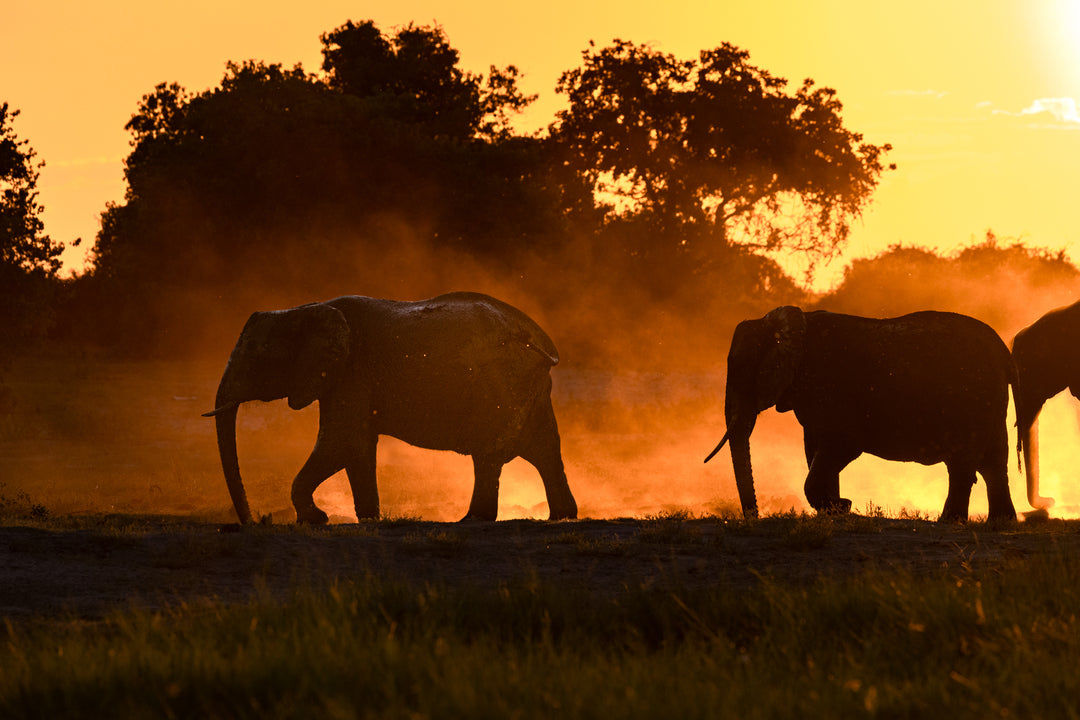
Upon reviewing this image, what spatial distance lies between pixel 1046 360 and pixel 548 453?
6032 millimetres

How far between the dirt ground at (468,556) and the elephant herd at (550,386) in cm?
137

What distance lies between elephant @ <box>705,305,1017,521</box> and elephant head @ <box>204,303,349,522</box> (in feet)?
13.9

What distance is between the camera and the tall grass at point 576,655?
17.9 feet

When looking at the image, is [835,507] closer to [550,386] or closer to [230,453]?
[550,386]

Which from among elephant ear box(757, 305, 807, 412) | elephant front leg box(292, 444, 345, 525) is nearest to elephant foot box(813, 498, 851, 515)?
elephant ear box(757, 305, 807, 412)

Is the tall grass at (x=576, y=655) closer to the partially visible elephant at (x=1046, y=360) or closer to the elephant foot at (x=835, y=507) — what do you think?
the elephant foot at (x=835, y=507)

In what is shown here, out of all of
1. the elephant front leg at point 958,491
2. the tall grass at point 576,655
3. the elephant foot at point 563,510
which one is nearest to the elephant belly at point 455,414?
the elephant foot at point 563,510

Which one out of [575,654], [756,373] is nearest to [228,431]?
[756,373]

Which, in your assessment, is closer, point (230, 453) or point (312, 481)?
point (312, 481)

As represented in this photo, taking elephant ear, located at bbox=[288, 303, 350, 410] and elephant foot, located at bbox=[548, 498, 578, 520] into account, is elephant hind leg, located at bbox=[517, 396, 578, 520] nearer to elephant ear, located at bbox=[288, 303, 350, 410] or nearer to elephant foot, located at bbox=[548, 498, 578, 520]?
elephant foot, located at bbox=[548, 498, 578, 520]

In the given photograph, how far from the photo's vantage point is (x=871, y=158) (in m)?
43.2

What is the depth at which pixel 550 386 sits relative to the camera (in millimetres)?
13875

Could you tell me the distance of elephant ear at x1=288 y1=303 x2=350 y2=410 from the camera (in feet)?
44.1

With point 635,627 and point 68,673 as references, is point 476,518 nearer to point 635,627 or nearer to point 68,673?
point 635,627
